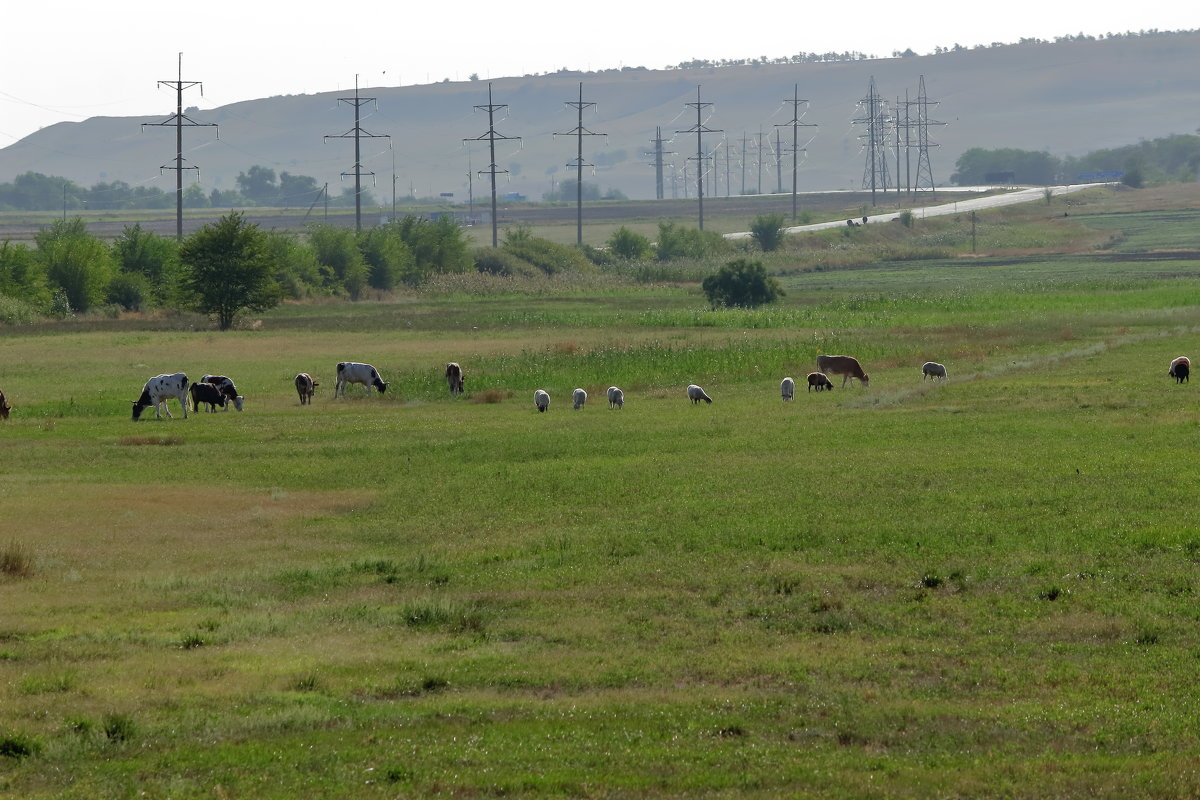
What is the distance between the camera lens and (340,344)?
71750mm

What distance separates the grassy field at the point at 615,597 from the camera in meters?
13.7

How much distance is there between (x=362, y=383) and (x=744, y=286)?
46363 mm

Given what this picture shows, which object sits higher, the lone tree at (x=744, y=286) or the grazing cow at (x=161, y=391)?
the lone tree at (x=744, y=286)

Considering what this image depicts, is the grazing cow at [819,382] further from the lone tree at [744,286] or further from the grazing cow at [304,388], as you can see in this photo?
the lone tree at [744,286]

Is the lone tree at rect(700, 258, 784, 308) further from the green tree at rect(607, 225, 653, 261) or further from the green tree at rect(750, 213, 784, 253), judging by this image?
the green tree at rect(750, 213, 784, 253)

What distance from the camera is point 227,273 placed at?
85.8m

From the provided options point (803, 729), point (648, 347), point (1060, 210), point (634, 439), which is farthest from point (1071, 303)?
point (1060, 210)

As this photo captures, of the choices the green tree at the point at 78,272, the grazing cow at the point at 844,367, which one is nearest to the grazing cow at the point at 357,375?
the grazing cow at the point at 844,367

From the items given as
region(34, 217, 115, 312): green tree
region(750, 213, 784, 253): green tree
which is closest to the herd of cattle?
region(34, 217, 115, 312): green tree

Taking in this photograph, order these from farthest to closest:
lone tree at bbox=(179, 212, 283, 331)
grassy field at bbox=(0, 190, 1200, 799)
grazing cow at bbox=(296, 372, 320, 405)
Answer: lone tree at bbox=(179, 212, 283, 331) → grazing cow at bbox=(296, 372, 320, 405) → grassy field at bbox=(0, 190, 1200, 799)

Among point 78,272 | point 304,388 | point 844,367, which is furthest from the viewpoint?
point 78,272

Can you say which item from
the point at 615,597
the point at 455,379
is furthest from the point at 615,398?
the point at 615,597

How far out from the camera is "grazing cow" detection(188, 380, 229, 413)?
156 feet

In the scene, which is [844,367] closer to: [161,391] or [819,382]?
[819,382]
